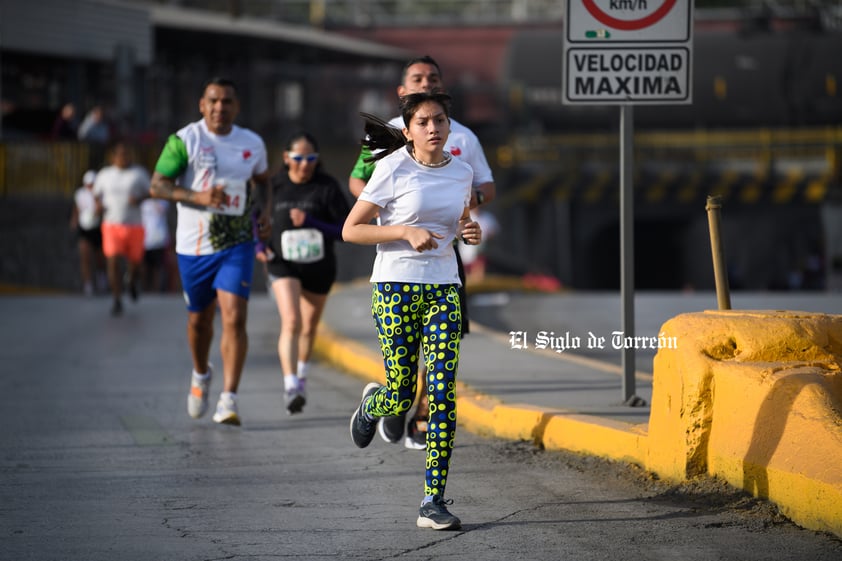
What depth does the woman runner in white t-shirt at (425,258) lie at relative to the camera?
6422 mm

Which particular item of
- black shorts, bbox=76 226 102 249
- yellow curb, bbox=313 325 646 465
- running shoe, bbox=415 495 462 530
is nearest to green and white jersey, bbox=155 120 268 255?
yellow curb, bbox=313 325 646 465

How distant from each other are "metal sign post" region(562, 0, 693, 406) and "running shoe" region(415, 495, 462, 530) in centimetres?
284

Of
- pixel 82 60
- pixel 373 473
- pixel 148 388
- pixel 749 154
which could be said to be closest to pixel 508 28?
pixel 749 154

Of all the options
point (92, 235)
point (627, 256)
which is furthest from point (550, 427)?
point (92, 235)

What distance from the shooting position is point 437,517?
6.29 m

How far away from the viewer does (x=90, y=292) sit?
67.7ft

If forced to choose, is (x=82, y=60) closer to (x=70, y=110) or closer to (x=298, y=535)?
(x=70, y=110)

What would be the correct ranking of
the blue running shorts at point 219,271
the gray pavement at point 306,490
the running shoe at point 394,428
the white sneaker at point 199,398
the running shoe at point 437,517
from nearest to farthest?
the gray pavement at point 306,490 → the running shoe at point 437,517 → the running shoe at point 394,428 → the blue running shorts at point 219,271 → the white sneaker at point 199,398

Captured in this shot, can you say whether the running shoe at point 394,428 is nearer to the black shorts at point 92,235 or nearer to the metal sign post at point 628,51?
the metal sign post at point 628,51

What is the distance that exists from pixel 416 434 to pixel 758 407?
2607mm

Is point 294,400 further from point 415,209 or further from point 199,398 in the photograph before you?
point 415,209

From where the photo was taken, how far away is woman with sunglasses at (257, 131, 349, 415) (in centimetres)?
972

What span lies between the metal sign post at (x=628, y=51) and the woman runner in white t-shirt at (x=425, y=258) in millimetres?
2491

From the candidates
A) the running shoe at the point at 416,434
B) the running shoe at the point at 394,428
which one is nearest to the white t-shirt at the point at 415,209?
the running shoe at the point at 394,428
